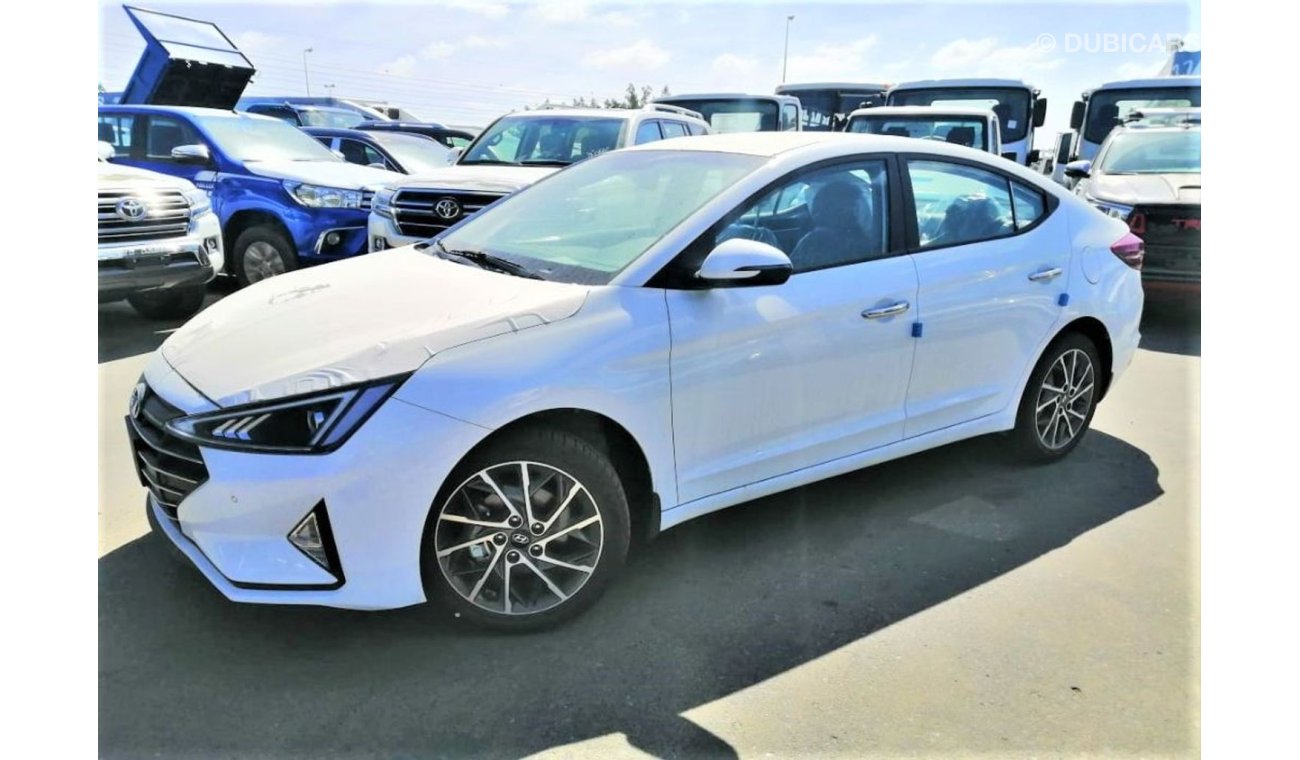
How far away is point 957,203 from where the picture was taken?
13.1 feet

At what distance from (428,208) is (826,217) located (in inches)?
173

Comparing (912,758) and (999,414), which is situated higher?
(999,414)

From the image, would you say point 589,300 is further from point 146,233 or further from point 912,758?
point 146,233

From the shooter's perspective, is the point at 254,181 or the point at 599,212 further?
the point at 254,181

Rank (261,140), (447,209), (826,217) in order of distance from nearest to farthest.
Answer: (826,217), (447,209), (261,140)

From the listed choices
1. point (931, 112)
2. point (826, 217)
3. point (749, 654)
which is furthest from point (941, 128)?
point (749, 654)

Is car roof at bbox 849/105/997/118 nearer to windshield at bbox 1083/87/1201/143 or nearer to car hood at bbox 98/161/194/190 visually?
windshield at bbox 1083/87/1201/143

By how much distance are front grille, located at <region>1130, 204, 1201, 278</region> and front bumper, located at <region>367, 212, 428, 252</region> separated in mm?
6001

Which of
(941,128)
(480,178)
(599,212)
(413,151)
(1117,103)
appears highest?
(1117,103)

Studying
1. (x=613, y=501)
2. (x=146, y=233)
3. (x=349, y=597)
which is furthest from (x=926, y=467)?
(x=146, y=233)

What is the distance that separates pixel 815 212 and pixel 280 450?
2.13 m

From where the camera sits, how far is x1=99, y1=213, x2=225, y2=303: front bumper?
6230 mm

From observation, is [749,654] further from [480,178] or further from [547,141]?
[547,141]

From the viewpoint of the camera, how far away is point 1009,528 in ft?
12.5
